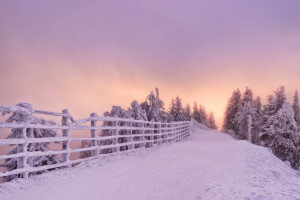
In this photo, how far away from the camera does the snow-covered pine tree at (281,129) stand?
29766 mm

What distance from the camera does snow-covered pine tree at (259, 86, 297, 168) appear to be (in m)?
29.8

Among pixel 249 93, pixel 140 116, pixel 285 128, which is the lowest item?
pixel 285 128

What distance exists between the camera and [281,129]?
97.2ft

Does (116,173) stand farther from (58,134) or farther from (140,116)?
(140,116)

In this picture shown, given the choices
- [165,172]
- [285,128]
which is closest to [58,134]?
[165,172]

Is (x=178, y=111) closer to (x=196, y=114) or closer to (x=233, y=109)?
(x=233, y=109)

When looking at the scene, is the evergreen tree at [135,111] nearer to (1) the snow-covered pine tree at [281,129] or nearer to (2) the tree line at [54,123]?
(2) the tree line at [54,123]

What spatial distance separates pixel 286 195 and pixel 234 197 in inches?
35.8

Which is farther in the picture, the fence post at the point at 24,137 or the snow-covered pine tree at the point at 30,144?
the snow-covered pine tree at the point at 30,144

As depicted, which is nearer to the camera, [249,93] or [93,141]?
[93,141]

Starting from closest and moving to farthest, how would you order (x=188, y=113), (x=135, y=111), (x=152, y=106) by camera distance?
(x=135, y=111), (x=152, y=106), (x=188, y=113)

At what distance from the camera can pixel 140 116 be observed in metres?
18.9

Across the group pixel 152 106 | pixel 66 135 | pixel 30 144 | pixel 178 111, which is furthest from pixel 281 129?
pixel 30 144

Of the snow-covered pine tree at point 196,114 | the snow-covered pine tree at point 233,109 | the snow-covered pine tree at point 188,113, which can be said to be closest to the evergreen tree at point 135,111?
the snow-covered pine tree at point 233,109
